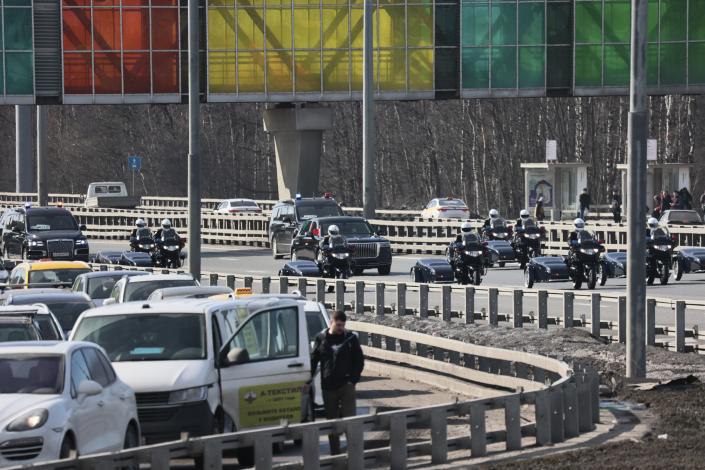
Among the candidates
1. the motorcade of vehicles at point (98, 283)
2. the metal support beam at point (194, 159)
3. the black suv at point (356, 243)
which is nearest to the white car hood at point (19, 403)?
the motorcade of vehicles at point (98, 283)

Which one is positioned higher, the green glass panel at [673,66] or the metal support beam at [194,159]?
the green glass panel at [673,66]

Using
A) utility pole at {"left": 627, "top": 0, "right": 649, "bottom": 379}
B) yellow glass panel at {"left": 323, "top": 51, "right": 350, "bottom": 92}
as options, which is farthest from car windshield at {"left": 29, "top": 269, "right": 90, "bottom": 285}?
yellow glass panel at {"left": 323, "top": 51, "right": 350, "bottom": 92}

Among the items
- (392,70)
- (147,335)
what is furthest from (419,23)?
(147,335)

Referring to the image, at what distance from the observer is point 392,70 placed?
249 ft

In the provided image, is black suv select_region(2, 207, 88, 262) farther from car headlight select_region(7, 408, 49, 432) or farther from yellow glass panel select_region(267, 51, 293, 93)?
car headlight select_region(7, 408, 49, 432)

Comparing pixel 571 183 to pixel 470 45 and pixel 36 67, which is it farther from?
pixel 36 67

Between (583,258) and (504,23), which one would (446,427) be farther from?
(504,23)

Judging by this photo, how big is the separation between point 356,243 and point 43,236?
9.06 meters

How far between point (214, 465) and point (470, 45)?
62.7m

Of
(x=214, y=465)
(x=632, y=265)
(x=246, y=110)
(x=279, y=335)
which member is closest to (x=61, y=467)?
(x=214, y=465)

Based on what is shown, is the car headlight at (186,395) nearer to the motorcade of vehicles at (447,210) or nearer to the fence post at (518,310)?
the fence post at (518,310)

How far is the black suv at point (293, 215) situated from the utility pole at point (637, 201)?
2782 centimetres

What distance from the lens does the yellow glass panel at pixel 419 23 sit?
250ft

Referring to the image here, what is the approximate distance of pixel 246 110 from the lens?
128 metres
